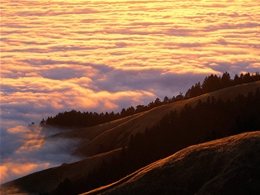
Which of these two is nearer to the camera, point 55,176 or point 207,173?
point 207,173

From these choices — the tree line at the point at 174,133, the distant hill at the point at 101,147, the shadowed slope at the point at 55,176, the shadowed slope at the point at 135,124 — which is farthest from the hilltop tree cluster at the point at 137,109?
the shadowed slope at the point at 55,176

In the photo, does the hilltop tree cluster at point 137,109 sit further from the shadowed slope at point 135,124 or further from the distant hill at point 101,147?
the distant hill at point 101,147

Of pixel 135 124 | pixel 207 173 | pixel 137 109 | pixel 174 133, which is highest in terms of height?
pixel 137 109

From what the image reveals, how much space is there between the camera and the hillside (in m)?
48.8

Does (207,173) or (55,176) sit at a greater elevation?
(55,176)

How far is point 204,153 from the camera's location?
55750 mm

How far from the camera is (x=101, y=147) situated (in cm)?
12038

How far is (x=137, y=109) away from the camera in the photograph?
169875 millimetres

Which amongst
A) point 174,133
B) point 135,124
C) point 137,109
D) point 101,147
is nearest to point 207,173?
point 174,133

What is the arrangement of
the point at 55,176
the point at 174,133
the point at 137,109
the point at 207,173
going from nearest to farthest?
the point at 207,173, the point at 174,133, the point at 55,176, the point at 137,109

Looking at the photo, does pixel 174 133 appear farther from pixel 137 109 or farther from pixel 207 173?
pixel 137 109

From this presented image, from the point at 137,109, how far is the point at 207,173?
118 meters

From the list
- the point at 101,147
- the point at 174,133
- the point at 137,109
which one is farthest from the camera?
the point at 137,109

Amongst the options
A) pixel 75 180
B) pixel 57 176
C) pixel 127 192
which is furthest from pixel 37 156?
pixel 127 192
